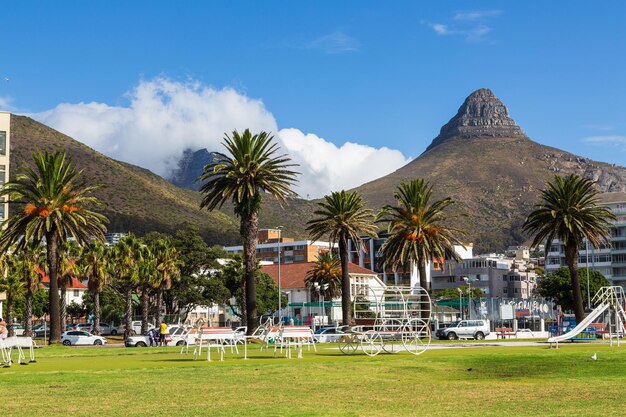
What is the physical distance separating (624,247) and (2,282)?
12647 cm

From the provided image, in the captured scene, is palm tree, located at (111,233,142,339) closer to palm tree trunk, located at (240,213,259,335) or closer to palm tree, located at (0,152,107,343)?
palm tree, located at (0,152,107,343)

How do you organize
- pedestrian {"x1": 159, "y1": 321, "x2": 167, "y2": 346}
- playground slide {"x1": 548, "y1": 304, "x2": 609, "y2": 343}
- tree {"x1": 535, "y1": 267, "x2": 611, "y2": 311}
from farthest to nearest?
tree {"x1": 535, "y1": 267, "x2": 611, "y2": 311} → pedestrian {"x1": 159, "y1": 321, "x2": 167, "y2": 346} → playground slide {"x1": 548, "y1": 304, "x2": 609, "y2": 343}

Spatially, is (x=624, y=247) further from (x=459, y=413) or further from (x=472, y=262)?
(x=459, y=413)

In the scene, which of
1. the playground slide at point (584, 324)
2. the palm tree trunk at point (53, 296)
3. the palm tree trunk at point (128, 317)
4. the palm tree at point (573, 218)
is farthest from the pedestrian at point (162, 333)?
the palm tree at point (573, 218)

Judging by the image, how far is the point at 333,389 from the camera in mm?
17656

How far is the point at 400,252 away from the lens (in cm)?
7019

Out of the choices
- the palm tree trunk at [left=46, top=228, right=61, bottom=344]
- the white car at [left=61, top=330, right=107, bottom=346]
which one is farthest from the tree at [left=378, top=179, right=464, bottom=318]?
the white car at [left=61, top=330, right=107, bottom=346]

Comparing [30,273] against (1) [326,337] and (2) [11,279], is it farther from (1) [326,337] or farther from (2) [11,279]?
(1) [326,337]

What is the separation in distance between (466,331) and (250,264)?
18.6m

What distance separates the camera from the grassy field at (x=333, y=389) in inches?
555

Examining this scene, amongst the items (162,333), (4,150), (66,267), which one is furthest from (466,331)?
(4,150)

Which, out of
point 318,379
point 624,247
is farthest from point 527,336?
point 624,247

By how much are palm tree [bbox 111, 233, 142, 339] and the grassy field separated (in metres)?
65.8

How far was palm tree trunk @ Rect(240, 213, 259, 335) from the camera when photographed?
6072 cm
